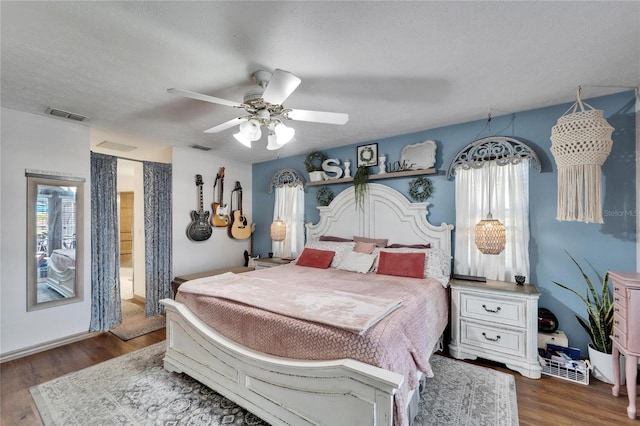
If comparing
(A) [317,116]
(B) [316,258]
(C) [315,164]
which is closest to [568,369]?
(B) [316,258]

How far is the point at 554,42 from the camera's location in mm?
1698

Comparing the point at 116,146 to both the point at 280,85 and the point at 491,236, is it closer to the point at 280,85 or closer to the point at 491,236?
the point at 280,85

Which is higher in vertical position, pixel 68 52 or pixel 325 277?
pixel 68 52

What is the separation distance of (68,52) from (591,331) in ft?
14.8

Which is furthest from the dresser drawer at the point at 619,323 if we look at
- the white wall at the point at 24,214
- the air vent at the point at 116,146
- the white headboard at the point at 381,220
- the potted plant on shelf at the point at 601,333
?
the air vent at the point at 116,146

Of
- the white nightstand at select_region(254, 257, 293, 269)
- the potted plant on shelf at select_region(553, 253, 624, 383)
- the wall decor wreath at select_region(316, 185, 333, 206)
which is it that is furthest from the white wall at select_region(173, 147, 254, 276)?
the potted plant on shelf at select_region(553, 253, 624, 383)

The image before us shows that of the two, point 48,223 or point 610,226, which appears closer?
point 610,226

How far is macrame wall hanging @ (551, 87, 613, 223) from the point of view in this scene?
6.98ft

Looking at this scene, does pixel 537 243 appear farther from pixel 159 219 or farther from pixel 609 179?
pixel 159 219

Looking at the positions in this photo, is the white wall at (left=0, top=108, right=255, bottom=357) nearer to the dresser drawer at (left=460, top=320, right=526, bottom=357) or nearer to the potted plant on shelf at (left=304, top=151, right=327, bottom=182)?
the potted plant on shelf at (left=304, top=151, right=327, bottom=182)

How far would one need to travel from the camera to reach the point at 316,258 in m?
3.54

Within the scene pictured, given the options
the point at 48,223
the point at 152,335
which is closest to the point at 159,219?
the point at 48,223

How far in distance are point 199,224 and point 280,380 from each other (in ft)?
10.6

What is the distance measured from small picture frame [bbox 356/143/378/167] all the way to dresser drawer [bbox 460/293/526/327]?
199 cm
